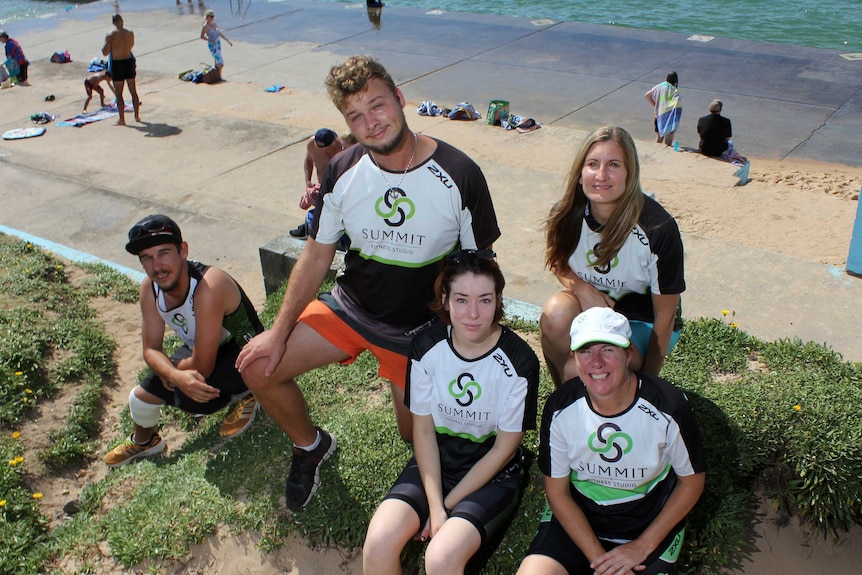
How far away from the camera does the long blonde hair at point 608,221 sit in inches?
129

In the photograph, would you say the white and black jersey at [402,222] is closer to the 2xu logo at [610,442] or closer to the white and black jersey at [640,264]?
the white and black jersey at [640,264]

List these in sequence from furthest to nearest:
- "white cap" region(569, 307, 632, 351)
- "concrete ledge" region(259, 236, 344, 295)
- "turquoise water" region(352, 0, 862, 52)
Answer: "turquoise water" region(352, 0, 862, 52)
"concrete ledge" region(259, 236, 344, 295)
"white cap" region(569, 307, 632, 351)

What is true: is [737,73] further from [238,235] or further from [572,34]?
[238,235]

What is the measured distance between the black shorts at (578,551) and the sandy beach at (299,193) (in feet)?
2.31

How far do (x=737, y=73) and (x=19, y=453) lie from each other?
13718mm

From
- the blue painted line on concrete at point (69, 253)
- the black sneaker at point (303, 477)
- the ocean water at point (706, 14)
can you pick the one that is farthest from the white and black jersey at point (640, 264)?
the ocean water at point (706, 14)

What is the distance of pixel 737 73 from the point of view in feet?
46.5

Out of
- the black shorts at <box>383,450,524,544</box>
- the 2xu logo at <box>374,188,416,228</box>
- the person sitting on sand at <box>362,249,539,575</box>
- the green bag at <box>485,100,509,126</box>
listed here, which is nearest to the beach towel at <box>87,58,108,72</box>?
the green bag at <box>485,100,509,126</box>

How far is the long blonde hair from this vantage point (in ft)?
10.8

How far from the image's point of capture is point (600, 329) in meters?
2.84

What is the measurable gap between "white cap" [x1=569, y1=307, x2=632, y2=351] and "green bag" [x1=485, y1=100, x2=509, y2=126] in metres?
8.85

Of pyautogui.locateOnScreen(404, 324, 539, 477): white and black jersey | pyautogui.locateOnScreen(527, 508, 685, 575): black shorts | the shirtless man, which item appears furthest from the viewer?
the shirtless man

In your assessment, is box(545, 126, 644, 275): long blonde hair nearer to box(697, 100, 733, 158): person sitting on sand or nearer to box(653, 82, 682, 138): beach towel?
box(697, 100, 733, 158): person sitting on sand

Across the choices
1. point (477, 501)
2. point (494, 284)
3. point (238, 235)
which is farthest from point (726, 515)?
point (238, 235)
